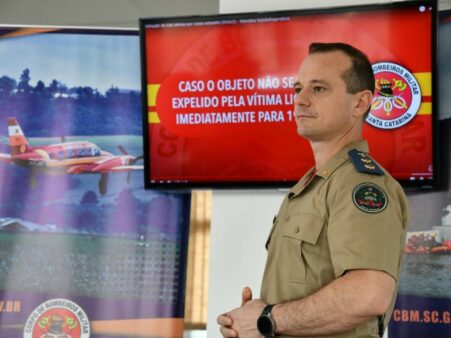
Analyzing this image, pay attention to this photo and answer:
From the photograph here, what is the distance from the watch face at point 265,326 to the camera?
1651 mm

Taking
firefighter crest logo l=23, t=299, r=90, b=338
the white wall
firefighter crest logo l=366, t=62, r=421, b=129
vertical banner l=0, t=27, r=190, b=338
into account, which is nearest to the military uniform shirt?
firefighter crest logo l=366, t=62, r=421, b=129

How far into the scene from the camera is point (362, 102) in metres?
1.90

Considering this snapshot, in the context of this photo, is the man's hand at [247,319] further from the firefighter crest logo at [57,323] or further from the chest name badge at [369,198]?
the firefighter crest logo at [57,323]

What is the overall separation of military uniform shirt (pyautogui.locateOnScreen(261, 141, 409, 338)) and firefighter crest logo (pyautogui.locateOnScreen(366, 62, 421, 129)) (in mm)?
1356

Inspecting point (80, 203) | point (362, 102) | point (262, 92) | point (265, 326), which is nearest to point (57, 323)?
point (80, 203)

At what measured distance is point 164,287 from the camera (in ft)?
11.4

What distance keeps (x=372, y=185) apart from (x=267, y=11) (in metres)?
1.77

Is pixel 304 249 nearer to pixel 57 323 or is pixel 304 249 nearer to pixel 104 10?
pixel 57 323

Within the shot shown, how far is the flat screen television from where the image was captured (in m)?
3.10

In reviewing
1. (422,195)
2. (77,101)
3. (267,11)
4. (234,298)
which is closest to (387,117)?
(422,195)

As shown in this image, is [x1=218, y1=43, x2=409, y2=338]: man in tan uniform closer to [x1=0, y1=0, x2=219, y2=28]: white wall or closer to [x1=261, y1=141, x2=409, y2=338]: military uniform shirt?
[x1=261, y1=141, x2=409, y2=338]: military uniform shirt

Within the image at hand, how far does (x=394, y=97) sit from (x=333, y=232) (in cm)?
167

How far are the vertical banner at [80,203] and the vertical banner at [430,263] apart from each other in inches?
41.7

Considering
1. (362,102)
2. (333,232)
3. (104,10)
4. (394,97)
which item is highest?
(104,10)
